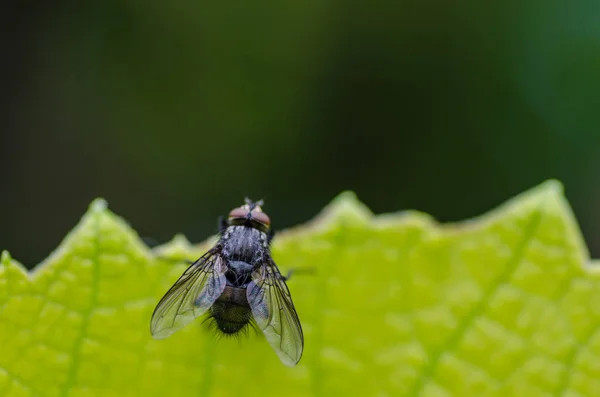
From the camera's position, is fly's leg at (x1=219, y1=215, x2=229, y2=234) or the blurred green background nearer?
fly's leg at (x1=219, y1=215, x2=229, y2=234)

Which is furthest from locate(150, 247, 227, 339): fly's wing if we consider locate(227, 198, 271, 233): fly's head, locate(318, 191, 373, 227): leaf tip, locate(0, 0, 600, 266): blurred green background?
locate(0, 0, 600, 266): blurred green background

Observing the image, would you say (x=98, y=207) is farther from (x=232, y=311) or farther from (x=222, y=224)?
(x=222, y=224)

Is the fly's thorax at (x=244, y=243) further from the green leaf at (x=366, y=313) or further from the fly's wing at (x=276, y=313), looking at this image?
the green leaf at (x=366, y=313)

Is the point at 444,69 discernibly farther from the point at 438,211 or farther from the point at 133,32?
the point at 133,32

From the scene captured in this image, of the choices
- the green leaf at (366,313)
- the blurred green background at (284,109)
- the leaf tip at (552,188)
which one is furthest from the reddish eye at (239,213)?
the blurred green background at (284,109)

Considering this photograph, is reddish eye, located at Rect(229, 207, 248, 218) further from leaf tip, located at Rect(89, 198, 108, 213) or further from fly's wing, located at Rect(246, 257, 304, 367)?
leaf tip, located at Rect(89, 198, 108, 213)

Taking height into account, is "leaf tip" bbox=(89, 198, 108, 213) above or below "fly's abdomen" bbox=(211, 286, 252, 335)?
above
